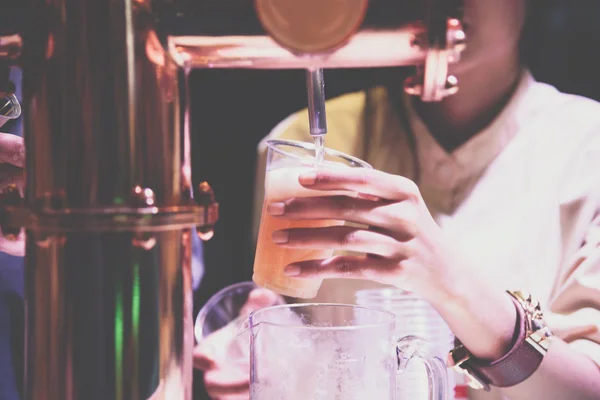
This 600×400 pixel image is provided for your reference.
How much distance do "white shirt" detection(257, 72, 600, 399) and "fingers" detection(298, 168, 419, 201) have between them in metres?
1.02

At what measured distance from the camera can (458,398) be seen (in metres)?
1.56

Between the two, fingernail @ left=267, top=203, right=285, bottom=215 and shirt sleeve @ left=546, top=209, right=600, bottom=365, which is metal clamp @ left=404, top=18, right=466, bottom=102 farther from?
shirt sleeve @ left=546, top=209, right=600, bottom=365

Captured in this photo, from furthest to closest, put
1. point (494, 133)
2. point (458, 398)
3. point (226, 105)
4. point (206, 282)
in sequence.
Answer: point (206, 282) < point (226, 105) < point (494, 133) < point (458, 398)

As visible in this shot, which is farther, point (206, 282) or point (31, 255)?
point (206, 282)

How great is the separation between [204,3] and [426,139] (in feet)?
5.16

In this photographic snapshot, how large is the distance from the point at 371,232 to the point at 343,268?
0.07m

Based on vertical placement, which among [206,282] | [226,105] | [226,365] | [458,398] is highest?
[226,105]

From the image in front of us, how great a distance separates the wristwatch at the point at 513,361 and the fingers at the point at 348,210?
0.34 metres

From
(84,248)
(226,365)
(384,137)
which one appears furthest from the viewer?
(384,137)

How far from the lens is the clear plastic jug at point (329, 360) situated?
0.67m

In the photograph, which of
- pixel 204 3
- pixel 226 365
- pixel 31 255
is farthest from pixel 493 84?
pixel 31 255

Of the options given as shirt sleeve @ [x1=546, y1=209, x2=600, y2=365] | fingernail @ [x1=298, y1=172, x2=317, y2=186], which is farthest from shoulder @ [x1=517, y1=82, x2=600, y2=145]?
fingernail @ [x1=298, y1=172, x2=317, y2=186]

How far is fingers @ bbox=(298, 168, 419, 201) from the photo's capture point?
0.77 meters

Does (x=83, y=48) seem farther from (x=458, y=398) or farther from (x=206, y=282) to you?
(x=206, y=282)
